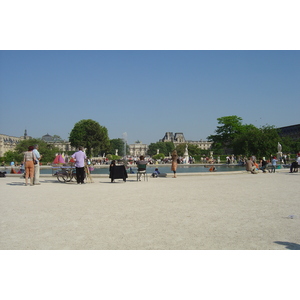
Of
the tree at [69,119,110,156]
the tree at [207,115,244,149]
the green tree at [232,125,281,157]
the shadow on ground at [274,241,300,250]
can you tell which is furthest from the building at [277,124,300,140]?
the shadow on ground at [274,241,300,250]

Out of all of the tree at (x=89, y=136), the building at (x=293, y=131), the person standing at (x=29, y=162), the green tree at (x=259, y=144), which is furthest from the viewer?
the building at (x=293, y=131)

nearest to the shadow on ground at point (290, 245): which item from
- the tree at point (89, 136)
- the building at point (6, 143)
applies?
the tree at point (89, 136)

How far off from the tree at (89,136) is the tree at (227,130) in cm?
2707

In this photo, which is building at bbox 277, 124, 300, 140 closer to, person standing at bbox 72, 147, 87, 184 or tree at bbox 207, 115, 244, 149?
tree at bbox 207, 115, 244, 149

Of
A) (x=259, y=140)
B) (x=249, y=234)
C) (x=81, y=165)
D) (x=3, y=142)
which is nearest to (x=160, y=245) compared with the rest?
(x=249, y=234)

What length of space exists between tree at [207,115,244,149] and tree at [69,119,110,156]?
2707cm

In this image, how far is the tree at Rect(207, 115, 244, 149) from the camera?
78550mm

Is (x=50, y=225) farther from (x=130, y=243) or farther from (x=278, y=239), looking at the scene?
(x=278, y=239)

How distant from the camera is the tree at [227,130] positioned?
78550 mm

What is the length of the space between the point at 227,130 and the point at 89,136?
106 feet

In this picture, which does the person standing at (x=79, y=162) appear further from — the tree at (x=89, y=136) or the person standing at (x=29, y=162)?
the tree at (x=89, y=136)

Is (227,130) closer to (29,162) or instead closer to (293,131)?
(293,131)

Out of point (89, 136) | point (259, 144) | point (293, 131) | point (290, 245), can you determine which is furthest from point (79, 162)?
point (293, 131)

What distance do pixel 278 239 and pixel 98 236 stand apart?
2740mm
